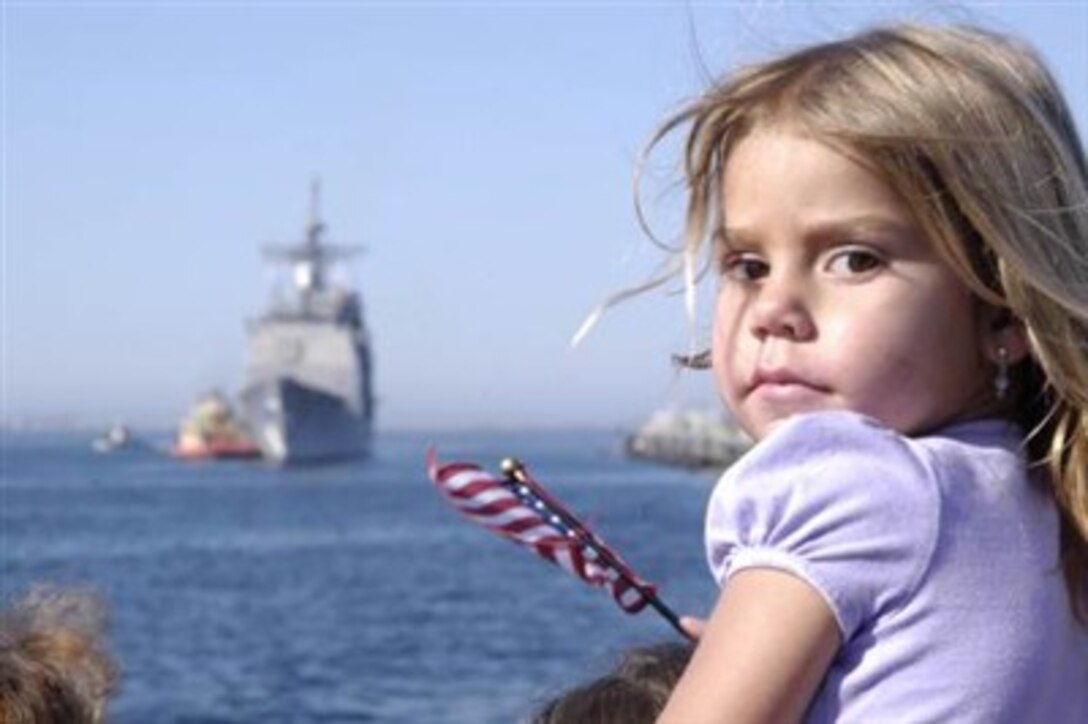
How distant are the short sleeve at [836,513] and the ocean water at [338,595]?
67 cm

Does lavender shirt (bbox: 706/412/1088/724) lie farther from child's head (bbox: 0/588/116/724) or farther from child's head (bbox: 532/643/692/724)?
child's head (bbox: 0/588/116/724)

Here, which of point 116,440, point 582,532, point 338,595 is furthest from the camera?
point 116,440

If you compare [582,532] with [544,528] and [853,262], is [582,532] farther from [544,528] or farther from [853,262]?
[853,262]

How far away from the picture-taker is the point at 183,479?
93.4 m

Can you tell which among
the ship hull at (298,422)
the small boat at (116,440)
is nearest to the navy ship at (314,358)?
the ship hull at (298,422)

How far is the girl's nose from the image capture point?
57.0 inches

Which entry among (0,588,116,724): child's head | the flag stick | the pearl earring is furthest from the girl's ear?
(0,588,116,724): child's head

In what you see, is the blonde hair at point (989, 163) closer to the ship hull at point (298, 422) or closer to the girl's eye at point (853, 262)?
the girl's eye at point (853, 262)

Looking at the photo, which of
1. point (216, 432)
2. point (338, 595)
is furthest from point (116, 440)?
point (338, 595)

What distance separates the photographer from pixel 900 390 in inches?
57.7

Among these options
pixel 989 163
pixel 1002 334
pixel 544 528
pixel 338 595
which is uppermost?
pixel 989 163

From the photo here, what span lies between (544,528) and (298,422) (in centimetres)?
8975

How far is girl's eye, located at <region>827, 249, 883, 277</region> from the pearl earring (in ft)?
0.31

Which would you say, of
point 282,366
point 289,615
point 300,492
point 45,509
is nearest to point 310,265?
point 282,366
